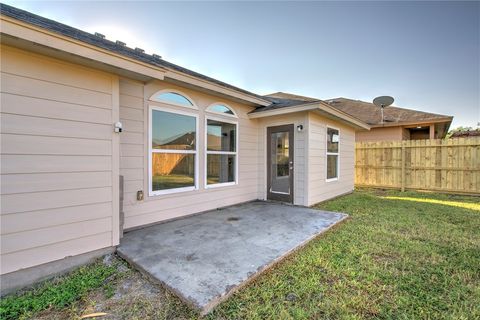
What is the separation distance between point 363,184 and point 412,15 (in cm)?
603

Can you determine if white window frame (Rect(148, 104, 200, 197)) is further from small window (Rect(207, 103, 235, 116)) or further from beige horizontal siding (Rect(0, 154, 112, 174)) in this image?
beige horizontal siding (Rect(0, 154, 112, 174))

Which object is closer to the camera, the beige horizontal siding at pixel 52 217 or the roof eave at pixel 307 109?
the beige horizontal siding at pixel 52 217

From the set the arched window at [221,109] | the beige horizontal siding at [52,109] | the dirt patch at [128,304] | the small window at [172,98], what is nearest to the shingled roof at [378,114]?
the arched window at [221,109]

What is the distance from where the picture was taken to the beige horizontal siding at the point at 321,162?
18.0ft

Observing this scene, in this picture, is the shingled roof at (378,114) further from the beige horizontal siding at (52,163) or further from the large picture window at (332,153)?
the beige horizontal siding at (52,163)

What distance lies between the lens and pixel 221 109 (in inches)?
203

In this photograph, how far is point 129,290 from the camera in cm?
215

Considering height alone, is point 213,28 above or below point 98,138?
above

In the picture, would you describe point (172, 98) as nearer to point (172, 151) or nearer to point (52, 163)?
point (172, 151)

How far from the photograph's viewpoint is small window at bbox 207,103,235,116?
4.91 meters

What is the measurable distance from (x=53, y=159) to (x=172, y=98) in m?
2.26

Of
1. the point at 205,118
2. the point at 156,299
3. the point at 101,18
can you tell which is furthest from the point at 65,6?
the point at 156,299

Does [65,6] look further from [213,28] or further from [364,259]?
[364,259]

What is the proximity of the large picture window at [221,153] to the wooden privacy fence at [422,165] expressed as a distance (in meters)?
6.45
